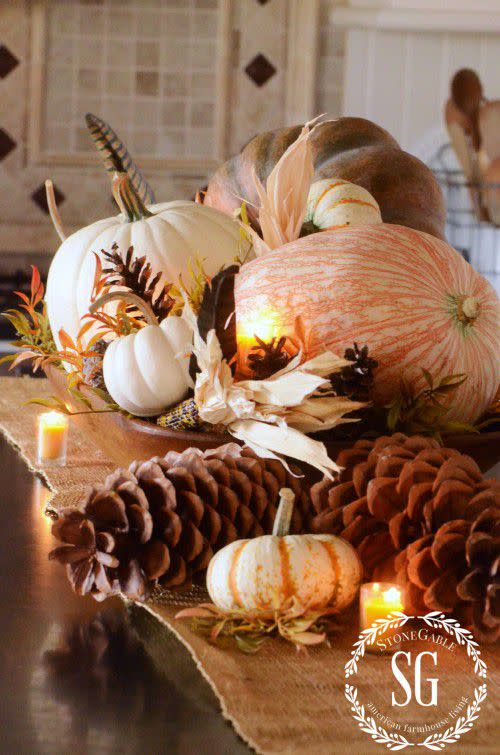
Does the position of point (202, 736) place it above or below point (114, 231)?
below

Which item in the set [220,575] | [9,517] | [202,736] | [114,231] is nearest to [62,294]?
[114,231]

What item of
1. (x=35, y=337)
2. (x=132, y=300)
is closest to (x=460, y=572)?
(x=132, y=300)

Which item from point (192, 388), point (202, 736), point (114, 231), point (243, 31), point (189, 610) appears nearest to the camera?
point (202, 736)

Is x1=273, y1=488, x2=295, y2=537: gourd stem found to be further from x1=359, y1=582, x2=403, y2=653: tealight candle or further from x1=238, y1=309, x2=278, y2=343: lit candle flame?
x1=238, y1=309, x2=278, y2=343: lit candle flame

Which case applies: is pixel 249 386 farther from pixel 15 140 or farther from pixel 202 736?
pixel 15 140

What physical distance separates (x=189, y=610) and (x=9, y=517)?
8.6 inches

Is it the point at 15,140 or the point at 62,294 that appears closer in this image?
the point at 62,294

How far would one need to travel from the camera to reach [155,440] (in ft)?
1.97

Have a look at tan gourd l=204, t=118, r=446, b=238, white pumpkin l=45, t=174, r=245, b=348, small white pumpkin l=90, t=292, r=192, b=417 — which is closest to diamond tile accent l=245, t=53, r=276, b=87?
tan gourd l=204, t=118, r=446, b=238

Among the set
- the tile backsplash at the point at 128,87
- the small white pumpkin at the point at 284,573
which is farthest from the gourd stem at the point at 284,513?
the tile backsplash at the point at 128,87

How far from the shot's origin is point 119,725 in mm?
375

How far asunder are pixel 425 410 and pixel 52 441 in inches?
12.3

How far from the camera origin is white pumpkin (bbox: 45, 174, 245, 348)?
824 mm

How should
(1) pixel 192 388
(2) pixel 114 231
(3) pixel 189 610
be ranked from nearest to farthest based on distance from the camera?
1. (3) pixel 189 610
2. (1) pixel 192 388
3. (2) pixel 114 231
